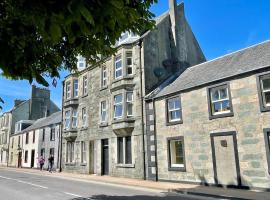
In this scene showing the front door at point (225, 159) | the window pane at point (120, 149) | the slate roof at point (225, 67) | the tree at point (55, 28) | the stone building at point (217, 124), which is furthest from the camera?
the window pane at point (120, 149)

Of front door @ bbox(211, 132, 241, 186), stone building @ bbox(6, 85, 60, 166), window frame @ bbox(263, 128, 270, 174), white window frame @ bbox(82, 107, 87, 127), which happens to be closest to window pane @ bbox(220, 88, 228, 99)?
front door @ bbox(211, 132, 241, 186)

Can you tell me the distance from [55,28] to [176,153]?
1541 centimetres

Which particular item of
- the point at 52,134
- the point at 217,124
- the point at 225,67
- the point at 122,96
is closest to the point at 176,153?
the point at 217,124

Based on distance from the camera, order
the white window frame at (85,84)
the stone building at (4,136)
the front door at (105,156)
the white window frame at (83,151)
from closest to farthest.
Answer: the front door at (105,156), the white window frame at (83,151), the white window frame at (85,84), the stone building at (4,136)

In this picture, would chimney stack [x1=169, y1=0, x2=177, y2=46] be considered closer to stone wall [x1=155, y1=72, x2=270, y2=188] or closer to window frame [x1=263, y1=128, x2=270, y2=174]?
stone wall [x1=155, y1=72, x2=270, y2=188]

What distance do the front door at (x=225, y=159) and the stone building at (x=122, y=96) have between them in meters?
5.75

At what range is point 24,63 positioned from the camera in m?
4.98

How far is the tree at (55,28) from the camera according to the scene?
337 cm

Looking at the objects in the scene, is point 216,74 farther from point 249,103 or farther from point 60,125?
point 60,125

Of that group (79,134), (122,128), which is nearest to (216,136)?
(122,128)

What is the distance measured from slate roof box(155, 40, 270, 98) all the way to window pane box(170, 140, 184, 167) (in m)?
3.40

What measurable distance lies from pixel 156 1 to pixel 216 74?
11725 mm

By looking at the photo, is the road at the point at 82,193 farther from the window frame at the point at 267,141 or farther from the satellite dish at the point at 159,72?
the satellite dish at the point at 159,72

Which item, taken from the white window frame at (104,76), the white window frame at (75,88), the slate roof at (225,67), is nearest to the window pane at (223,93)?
the slate roof at (225,67)
